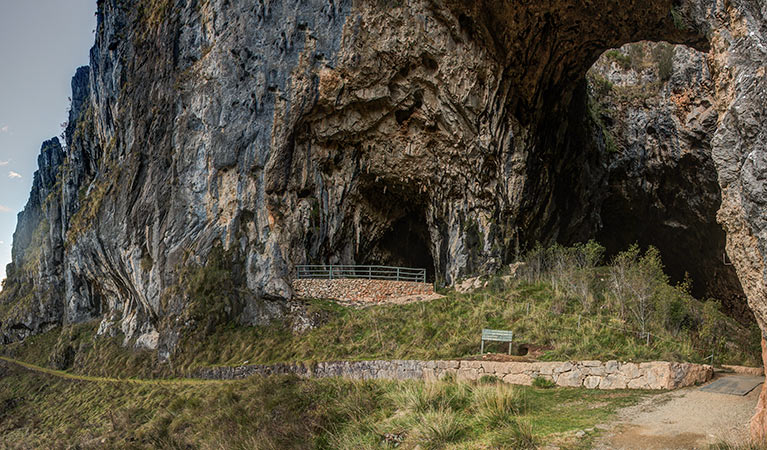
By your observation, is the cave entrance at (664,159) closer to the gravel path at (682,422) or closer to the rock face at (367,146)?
the rock face at (367,146)

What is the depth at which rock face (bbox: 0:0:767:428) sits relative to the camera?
20906 millimetres

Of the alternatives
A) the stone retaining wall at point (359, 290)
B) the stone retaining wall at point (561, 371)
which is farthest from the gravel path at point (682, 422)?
Result: the stone retaining wall at point (359, 290)

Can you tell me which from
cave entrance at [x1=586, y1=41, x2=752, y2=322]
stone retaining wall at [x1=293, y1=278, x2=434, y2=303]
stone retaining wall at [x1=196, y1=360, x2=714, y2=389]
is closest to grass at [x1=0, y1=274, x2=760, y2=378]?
stone retaining wall at [x1=196, y1=360, x2=714, y2=389]

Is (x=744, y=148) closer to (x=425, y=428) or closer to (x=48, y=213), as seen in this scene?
(x=425, y=428)

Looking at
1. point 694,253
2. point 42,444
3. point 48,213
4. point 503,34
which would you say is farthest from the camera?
point 48,213

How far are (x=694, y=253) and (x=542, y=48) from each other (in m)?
17.0

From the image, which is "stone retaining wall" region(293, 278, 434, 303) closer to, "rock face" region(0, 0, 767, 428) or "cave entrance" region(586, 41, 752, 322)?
"rock face" region(0, 0, 767, 428)

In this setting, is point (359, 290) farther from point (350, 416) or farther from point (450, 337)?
point (350, 416)

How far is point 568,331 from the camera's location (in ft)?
41.4

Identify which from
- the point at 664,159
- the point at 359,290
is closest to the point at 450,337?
the point at 359,290

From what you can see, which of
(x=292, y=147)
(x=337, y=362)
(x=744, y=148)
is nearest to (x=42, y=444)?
(x=337, y=362)

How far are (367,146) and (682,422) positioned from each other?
1903 centimetres

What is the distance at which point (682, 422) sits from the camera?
282 inches

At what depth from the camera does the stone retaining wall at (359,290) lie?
20.6m
